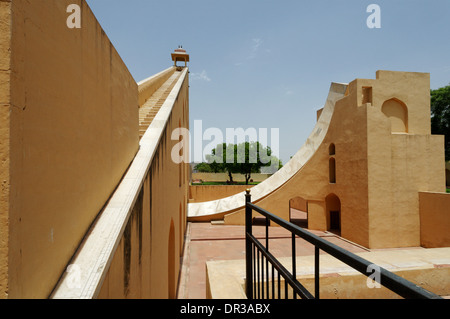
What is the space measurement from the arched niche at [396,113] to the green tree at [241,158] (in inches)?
823

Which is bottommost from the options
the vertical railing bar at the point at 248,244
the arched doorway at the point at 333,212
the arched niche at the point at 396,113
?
the arched doorway at the point at 333,212

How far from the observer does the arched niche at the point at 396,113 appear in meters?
9.96

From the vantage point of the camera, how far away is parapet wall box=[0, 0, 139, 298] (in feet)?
3.25

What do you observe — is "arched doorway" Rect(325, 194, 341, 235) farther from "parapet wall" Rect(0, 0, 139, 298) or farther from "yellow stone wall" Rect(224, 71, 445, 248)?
"parapet wall" Rect(0, 0, 139, 298)

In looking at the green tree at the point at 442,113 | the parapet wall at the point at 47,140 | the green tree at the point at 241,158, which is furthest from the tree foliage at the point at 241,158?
the parapet wall at the point at 47,140

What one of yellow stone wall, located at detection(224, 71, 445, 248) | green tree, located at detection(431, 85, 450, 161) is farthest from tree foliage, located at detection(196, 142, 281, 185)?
yellow stone wall, located at detection(224, 71, 445, 248)

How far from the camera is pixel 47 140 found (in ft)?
4.12

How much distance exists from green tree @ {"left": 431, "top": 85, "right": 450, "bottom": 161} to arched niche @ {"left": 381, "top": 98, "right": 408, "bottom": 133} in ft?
43.0

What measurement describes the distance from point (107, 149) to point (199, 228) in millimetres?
9643

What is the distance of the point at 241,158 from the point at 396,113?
867 inches

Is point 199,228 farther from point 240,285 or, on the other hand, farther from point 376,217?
point 240,285

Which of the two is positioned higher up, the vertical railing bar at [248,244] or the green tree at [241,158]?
the green tree at [241,158]

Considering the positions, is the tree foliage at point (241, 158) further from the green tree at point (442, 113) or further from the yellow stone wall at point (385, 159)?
the yellow stone wall at point (385, 159)

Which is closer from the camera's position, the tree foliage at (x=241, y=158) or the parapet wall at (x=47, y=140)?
the parapet wall at (x=47, y=140)
